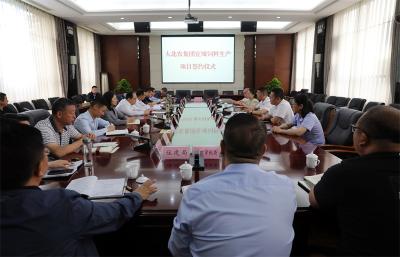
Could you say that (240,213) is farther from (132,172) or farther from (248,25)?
(248,25)

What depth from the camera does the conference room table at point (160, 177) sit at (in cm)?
131

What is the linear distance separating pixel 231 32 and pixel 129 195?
9.78 metres

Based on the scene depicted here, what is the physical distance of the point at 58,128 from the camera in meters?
2.39

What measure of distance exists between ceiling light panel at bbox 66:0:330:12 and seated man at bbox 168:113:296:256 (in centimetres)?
634

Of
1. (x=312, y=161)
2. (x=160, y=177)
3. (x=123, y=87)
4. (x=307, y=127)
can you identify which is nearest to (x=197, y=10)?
(x=123, y=87)

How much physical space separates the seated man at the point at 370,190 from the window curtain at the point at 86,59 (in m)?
9.07

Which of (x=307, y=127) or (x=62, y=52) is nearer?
(x=307, y=127)

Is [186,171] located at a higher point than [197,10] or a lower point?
lower

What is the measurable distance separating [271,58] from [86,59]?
6.10m

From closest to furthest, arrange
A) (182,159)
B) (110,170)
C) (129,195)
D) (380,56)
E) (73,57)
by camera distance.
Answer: (129,195)
(110,170)
(182,159)
(380,56)
(73,57)

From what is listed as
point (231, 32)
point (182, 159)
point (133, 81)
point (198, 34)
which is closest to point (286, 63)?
point (231, 32)

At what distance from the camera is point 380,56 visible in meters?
5.54

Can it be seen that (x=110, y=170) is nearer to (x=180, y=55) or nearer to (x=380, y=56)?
(x=380, y=56)

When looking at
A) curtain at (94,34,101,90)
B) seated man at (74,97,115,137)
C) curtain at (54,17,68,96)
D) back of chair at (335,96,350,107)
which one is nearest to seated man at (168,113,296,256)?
seated man at (74,97,115,137)
